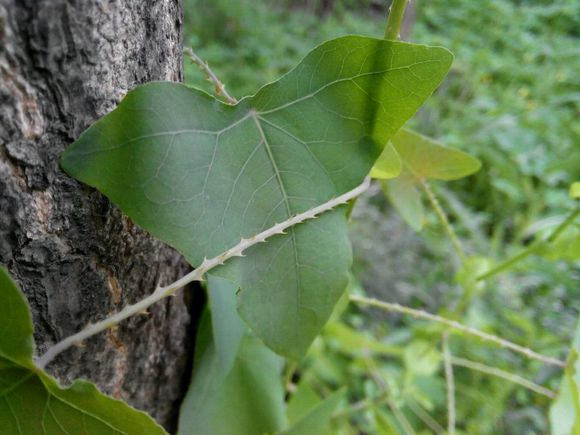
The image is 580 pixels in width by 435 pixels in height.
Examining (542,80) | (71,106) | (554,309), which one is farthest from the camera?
(542,80)

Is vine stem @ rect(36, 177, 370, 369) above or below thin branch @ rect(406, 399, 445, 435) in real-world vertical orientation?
above

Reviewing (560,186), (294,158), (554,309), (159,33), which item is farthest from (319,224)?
(560,186)

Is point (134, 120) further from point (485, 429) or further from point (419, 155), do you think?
point (485, 429)

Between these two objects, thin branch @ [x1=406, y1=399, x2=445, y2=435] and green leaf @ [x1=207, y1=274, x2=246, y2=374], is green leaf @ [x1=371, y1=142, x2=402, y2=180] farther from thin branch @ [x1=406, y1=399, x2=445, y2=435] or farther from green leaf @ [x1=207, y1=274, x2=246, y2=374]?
thin branch @ [x1=406, y1=399, x2=445, y2=435]

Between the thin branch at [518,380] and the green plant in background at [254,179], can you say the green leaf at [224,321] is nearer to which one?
the green plant in background at [254,179]

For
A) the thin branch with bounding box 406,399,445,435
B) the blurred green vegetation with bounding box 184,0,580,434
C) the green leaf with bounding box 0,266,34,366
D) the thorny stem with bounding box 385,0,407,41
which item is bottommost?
the thin branch with bounding box 406,399,445,435

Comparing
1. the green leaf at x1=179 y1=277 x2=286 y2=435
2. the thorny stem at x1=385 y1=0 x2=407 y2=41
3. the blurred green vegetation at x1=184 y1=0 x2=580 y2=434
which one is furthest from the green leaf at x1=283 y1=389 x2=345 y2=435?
the thorny stem at x1=385 y1=0 x2=407 y2=41

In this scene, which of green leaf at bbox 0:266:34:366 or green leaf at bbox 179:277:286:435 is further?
green leaf at bbox 179:277:286:435
